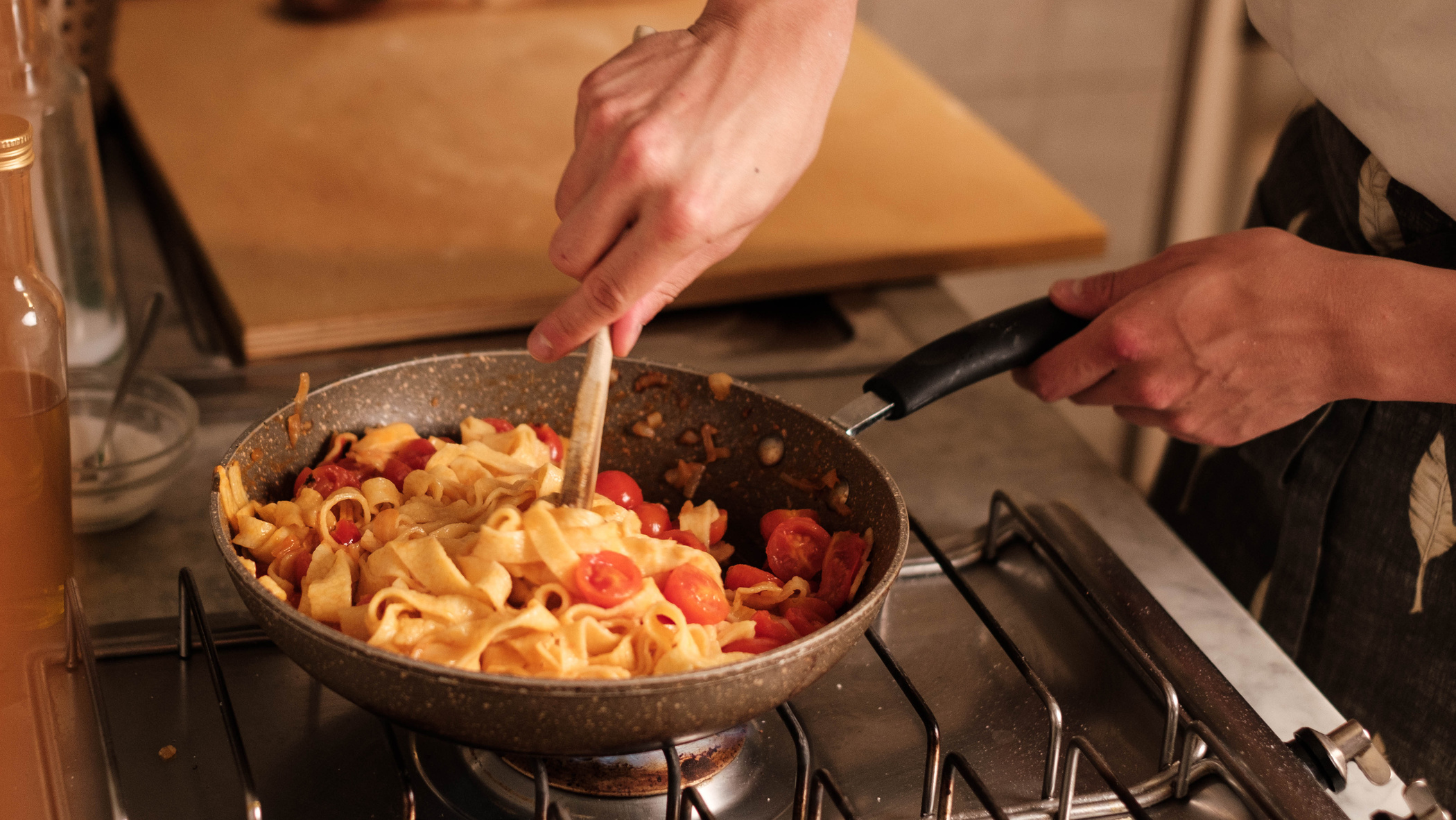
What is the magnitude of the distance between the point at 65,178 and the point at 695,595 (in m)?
0.87

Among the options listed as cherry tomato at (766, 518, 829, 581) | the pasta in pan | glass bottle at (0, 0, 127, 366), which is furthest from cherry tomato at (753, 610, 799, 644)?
glass bottle at (0, 0, 127, 366)

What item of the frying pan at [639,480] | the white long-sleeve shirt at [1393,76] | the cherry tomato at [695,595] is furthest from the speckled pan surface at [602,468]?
the white long-sleeve shirt at [1393,76]

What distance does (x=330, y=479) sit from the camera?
1.00m

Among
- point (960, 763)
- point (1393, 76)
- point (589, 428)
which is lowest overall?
point (960, 763)

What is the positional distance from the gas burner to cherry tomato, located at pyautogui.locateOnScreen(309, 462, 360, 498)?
21 centimetres

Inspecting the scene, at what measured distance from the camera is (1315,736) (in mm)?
926

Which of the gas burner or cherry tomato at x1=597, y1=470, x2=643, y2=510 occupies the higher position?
cherry tomato at x1=597, y1=470, x2=643, y2=510

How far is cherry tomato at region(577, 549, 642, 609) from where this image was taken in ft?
2.80

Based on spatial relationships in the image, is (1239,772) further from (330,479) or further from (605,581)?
(330,479)

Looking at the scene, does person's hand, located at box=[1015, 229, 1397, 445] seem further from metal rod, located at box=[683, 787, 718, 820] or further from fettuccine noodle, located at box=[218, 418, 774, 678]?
metal rod, located at box=[683, 787, 718, 820]

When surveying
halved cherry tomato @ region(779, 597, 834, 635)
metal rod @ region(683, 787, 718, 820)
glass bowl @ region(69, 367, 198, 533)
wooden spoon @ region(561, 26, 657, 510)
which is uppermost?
wooden spoon @ region(561, 26, 657, 510)

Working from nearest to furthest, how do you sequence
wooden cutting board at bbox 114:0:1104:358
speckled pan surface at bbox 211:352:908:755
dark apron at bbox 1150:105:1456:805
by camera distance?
1. speckled pan surface at bbox 211:352:908:755
2. dark apron at bbox 1150:105:1456:805
3. wooden cutting board at bbox 114:0:1104:358

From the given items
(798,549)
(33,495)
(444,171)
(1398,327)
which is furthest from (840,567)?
(444,171)

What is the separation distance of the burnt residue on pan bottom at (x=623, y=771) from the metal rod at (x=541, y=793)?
6cm
